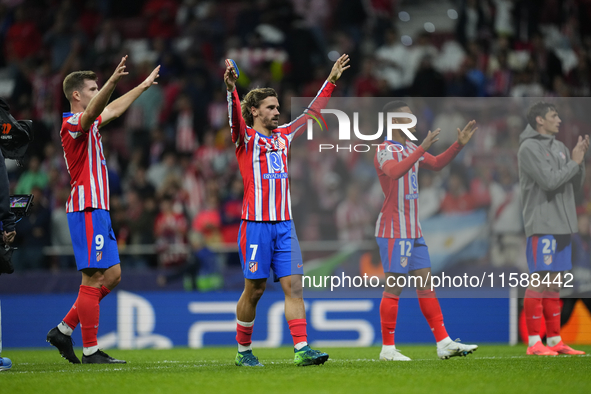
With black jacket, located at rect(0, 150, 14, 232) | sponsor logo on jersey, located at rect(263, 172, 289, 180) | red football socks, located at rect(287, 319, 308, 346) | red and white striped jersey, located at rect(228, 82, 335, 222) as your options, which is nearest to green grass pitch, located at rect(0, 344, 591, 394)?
red football socks, located at rect(287, 319, 308, 346)

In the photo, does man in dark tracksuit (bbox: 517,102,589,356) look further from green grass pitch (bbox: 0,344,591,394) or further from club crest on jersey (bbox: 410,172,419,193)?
club crest on jersey (bbox: 410,172,419,193)

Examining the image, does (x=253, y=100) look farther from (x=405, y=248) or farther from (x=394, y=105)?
(x=405, y=248)

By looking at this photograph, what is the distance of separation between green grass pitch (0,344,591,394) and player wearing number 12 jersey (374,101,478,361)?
0.36 meters

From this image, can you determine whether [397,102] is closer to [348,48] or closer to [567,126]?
[567,126]

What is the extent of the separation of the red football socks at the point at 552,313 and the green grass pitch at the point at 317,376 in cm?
56

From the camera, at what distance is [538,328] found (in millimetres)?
7547

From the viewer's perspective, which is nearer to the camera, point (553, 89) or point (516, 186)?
point (516, 186)

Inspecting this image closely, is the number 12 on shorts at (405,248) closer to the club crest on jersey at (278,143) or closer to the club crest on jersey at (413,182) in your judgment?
the club crest on jersey at (413,182)

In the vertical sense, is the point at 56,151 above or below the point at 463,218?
above

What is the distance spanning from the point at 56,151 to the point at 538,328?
9.29 metres

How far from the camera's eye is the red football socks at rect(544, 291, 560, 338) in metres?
7.52

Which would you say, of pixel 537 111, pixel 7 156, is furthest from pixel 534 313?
pixel 7 156

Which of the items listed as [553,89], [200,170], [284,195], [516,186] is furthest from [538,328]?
[200,170]

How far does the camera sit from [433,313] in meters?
6.74
